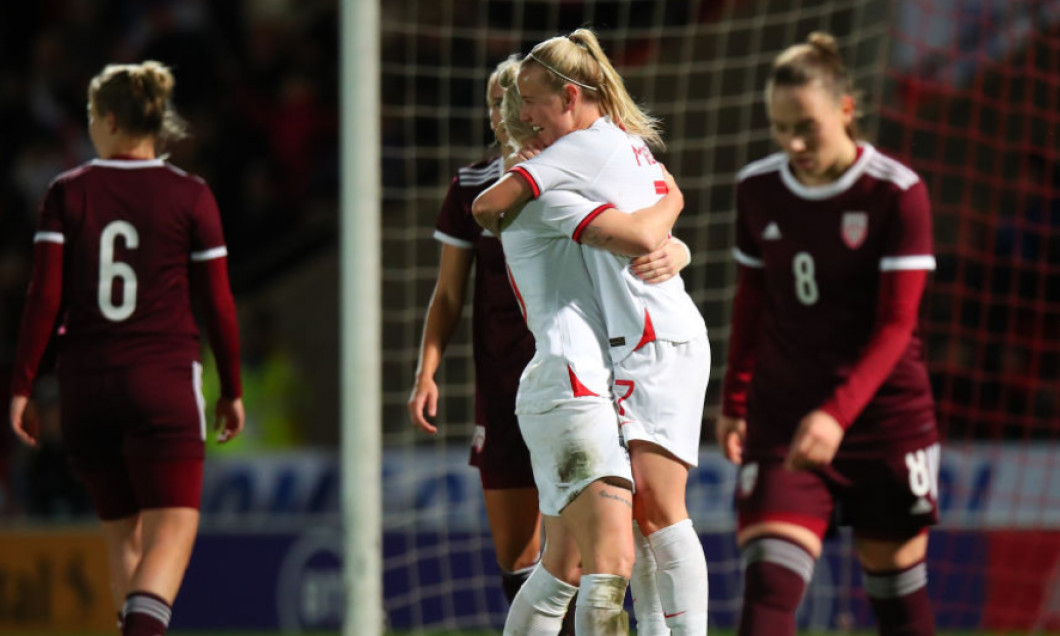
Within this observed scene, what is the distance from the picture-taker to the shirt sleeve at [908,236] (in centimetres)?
396

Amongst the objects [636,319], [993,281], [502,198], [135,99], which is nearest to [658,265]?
[636,319]

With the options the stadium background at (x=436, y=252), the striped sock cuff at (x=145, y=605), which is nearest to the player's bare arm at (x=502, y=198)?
the striped sock cuff at (x=145, y=605)

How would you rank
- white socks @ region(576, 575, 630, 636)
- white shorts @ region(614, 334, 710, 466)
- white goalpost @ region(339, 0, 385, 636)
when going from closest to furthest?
white socks @ region(576, 575, 630, 636) → white shorts @ region(614, 334, 710, 466) → white goalpost @ region(339, 0, 385, 636)

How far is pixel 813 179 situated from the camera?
13.6 feet

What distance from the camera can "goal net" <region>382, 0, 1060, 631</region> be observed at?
764 centimetres

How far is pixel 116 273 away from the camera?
434cm

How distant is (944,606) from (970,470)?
663 mm

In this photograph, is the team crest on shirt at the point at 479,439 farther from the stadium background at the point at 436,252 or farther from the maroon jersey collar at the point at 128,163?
the stadium background at the point at 436,252

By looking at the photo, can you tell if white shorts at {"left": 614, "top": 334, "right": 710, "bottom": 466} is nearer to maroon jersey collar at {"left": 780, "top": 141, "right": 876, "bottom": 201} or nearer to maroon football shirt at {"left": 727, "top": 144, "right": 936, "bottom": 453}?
maroon football shirt at {"left": 727, "top": 144, "right": 936, "bottom": 453}

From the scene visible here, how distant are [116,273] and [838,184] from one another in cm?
193

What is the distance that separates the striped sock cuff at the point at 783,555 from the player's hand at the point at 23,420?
2056mm

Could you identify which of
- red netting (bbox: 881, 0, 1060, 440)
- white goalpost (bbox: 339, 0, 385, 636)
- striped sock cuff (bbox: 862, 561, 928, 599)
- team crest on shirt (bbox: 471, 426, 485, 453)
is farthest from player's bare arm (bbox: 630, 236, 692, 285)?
red netting (bbox: 881, 0, 1060, 440)

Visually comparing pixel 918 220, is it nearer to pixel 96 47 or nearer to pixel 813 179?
pixel 813 179

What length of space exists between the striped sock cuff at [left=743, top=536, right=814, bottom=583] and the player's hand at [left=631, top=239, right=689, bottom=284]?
719mm
